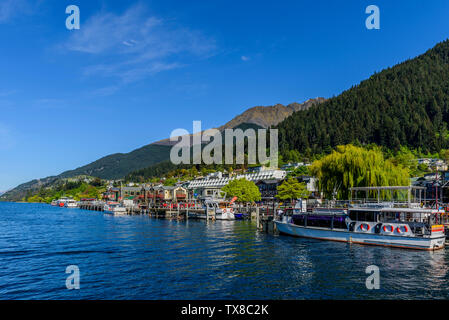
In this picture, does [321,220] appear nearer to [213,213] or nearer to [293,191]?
[213,213]

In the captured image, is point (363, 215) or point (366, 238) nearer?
point (366, 238)

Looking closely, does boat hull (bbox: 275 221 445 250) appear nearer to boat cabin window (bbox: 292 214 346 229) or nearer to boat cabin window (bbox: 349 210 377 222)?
boat cabin window (bbox: 292 214 346 229)

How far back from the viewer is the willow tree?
58688 millimetres

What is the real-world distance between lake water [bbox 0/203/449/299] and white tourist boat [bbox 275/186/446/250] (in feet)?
6.25

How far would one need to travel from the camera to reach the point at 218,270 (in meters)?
31.2

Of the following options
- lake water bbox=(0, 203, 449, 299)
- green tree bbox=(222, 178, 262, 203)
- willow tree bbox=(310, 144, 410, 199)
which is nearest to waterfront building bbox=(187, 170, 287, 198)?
green tree bbox=(222, 178, 262, 203)

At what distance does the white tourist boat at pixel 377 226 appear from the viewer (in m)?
41.4

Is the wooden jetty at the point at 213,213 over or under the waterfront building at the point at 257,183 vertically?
under

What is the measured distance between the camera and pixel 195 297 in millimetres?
23391

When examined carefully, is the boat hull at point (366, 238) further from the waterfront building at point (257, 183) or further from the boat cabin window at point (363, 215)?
the waterfront building at point (257, 183)

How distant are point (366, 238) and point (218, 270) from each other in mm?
24614

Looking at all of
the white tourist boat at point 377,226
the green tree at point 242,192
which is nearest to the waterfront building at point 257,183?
the green tree at point 242,192

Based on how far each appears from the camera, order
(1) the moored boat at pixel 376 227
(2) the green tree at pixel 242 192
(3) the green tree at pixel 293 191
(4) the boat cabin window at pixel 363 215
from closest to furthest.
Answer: (1) the moored boat at pixel 376 227, (4) the boat cabin window at pixel 363 215, (3) the green tree at pixel 293 191, (2) the green tree at pixel 242 192

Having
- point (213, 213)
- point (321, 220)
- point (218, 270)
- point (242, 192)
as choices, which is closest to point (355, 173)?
point (321, 220)
